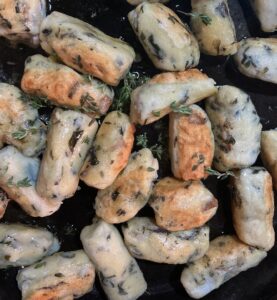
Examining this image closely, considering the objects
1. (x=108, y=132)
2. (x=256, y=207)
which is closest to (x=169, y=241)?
(x=256, y=207)

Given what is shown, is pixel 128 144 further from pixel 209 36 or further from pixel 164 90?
pixel 209 36

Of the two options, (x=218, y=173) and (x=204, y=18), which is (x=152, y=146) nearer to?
(x=218, y=173)

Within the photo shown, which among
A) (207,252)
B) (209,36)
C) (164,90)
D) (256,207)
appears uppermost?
(209,36)

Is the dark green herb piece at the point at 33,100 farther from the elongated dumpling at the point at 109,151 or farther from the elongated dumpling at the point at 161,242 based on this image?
the elongated dumpling at the point at 161,242

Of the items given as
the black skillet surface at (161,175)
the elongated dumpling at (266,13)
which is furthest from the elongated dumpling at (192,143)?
the elongated dumpling at (266,13)

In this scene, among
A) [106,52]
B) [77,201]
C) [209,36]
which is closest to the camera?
[106,52]

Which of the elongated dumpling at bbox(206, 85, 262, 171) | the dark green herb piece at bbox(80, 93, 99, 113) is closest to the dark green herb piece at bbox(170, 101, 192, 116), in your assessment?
the elongated dumpling at bbox(206, 85, 262, 171)

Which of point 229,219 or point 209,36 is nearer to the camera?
point 209,36

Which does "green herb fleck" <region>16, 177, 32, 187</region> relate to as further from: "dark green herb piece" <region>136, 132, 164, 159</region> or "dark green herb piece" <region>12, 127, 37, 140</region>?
"dark green herb piece" <region>136, 132, 164, 159</region>
